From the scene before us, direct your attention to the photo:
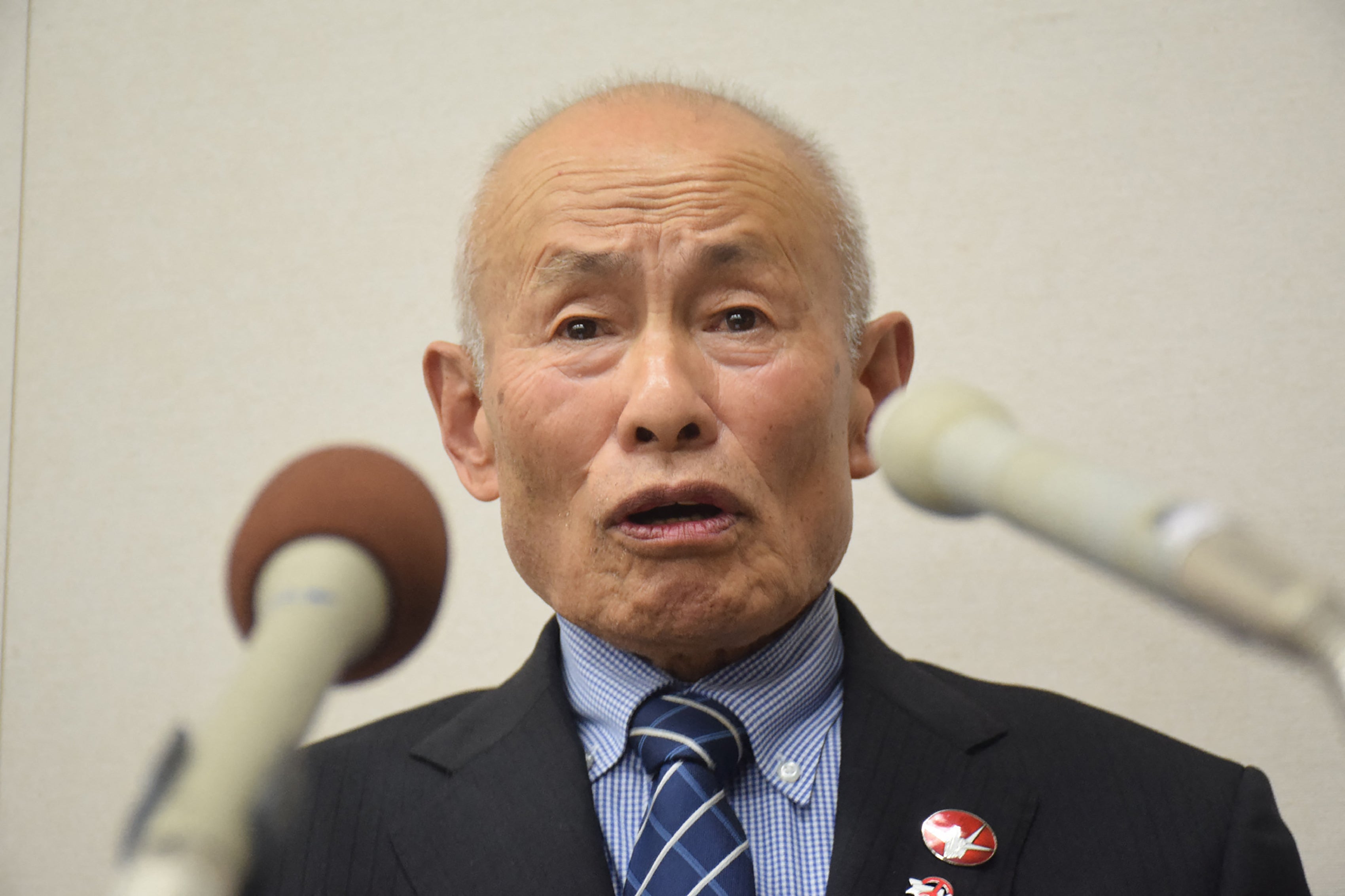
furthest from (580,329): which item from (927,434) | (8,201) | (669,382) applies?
(8,201)

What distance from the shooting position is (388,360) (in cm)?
243

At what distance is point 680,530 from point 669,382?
178mm

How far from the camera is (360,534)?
0.96m

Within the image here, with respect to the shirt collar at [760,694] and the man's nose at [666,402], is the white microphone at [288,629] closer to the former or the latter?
the man's nose at [666,402]

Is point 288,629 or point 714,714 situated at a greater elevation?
point 288,629

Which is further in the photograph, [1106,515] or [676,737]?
[676,737]

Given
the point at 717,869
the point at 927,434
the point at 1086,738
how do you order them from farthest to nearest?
the point at 1086,738, the point at 717,869, the point at 927,434

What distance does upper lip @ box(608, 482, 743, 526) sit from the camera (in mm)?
1376

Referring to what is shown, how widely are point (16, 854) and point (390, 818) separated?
134cm

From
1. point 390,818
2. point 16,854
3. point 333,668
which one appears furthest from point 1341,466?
point 16,854

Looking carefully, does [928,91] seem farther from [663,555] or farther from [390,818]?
[390,818]

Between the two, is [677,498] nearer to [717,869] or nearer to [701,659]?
[701,659]

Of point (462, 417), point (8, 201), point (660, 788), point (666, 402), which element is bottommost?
point (660, 788)

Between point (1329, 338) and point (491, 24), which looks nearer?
point (1329, 338)
